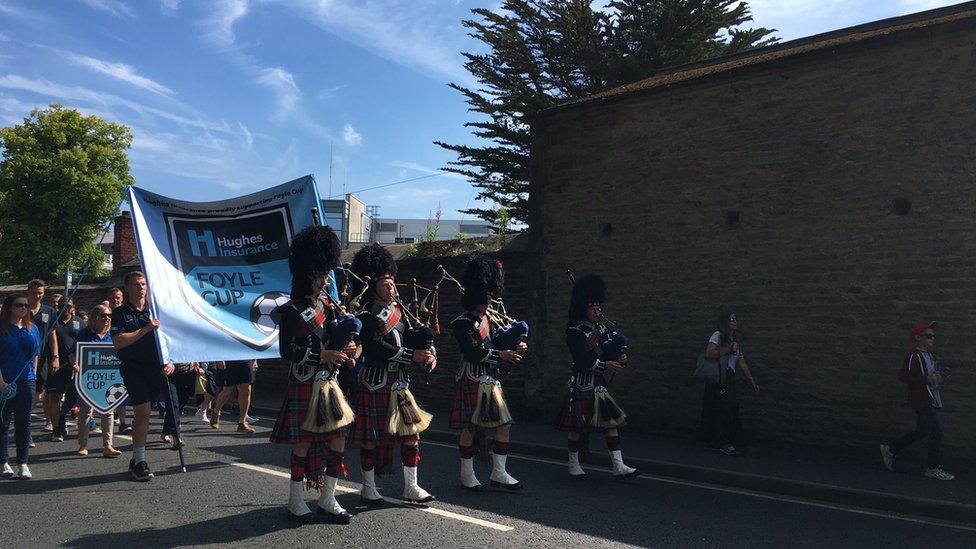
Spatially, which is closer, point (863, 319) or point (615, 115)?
point (863, 319)

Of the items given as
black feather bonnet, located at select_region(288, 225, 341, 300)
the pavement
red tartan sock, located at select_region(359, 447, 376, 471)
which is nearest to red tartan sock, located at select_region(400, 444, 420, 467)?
red tartan sock, located at select_region(359, 447, 376, 471)

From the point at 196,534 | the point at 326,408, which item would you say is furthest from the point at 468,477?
the point at 196,534

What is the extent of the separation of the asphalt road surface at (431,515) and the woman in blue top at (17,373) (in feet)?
1.05

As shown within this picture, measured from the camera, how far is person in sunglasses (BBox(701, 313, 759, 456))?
9.39 metres

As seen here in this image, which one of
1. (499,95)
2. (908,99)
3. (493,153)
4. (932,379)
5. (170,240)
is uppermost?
(499,95)

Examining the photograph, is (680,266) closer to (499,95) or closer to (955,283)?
(955,283)

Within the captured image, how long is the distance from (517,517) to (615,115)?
24.3ft

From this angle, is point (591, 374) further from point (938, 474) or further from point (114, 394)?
point (114, 394)

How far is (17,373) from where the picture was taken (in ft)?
23.9

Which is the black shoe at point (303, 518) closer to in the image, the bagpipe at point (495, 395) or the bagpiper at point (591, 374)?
the bagpipe at point (495, 395)

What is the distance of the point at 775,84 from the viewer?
9.95 meters

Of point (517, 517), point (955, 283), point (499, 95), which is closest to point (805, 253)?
point (955, 283)

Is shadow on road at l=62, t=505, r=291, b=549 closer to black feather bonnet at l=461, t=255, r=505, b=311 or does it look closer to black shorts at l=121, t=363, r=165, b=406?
black shorts at l=121, t=363, r=165, b=406

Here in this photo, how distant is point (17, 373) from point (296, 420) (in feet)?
11.9
